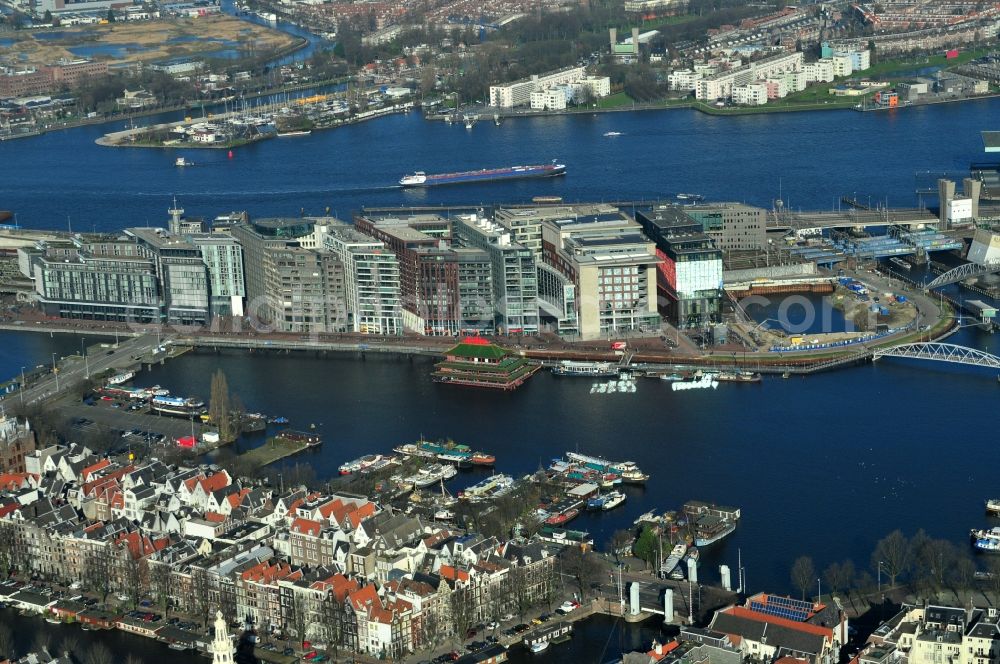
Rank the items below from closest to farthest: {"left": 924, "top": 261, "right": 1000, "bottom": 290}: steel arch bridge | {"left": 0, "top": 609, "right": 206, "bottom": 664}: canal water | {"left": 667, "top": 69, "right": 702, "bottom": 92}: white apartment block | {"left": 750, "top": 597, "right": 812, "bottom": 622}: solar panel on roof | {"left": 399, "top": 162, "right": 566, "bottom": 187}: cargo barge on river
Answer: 1. {"left": 750, "top": 597, "right": 812, "bottom": 622}: solar panel on roof
2. {"left": 0, "top": 609, "right": 206, "bottom": 664}: canal water
3. {"left": 924, "top": 261, "right": 1000, "bottom": 290}: steel arch bridge
4. {"left": 399, "top": 162, "right": 566, "bottom": 187}: cargo barge on river
5. {"left": 667, "top": 69, "right": 702, "bottom": 92}: white apartment block

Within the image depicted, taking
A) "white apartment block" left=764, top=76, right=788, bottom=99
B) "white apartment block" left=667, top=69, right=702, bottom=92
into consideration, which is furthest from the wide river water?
"white apartment block" left=667, top=69, right=702, bottom=92

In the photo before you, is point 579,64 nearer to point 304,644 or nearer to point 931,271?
point 931,271

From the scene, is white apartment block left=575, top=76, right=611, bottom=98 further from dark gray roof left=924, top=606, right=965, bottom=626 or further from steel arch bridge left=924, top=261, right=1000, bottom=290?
dark gray roof left=924, top=606, right=965, bottom=626

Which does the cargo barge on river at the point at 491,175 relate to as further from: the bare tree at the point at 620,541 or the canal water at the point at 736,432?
the bare tree at the point at 620,541

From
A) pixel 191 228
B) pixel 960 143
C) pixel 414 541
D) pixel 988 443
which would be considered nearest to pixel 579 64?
pixel 960 143

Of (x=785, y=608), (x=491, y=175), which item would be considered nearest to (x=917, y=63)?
(x=491, y=175)

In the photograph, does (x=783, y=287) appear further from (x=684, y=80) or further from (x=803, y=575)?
(x=684, y=80)

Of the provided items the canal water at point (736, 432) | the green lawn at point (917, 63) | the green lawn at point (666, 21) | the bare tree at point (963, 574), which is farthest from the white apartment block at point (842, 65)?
the bare tree at point (963, 574)
